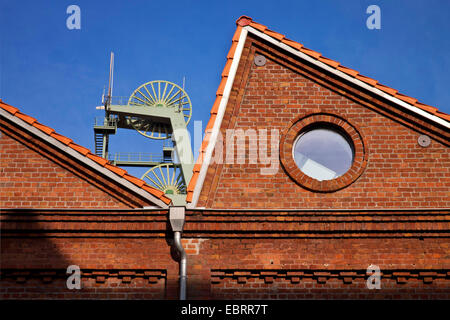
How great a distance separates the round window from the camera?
11.5 m

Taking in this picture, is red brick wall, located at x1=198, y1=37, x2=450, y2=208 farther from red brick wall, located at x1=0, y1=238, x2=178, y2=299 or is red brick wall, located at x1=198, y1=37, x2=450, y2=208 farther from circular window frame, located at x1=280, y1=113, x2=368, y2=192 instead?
red brick wall, located at x1=0, y1=238, x2=178, y2=299

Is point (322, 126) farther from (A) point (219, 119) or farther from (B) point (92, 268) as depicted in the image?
(B) point (92, 268)

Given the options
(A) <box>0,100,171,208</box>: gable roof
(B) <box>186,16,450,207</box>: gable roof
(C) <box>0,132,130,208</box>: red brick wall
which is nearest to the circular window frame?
(B) <box>186,16,450,207</box>: gable roof

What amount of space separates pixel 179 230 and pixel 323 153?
308 cm

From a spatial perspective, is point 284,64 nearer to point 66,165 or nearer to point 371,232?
point 371,232

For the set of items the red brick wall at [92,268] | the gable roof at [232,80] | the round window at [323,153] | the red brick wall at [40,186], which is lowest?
the red brick wall at [92,268]

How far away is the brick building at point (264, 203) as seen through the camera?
1061cm

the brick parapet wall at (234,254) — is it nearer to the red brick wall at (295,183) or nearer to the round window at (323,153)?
the red brick wall at (295,183)

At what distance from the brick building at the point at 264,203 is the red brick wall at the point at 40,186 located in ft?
0.07

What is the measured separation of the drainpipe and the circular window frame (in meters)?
2.13

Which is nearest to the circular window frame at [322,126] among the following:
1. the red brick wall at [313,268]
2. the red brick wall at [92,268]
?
the red brick wall at [313,268]

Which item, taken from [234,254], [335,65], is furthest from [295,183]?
[335,65]
